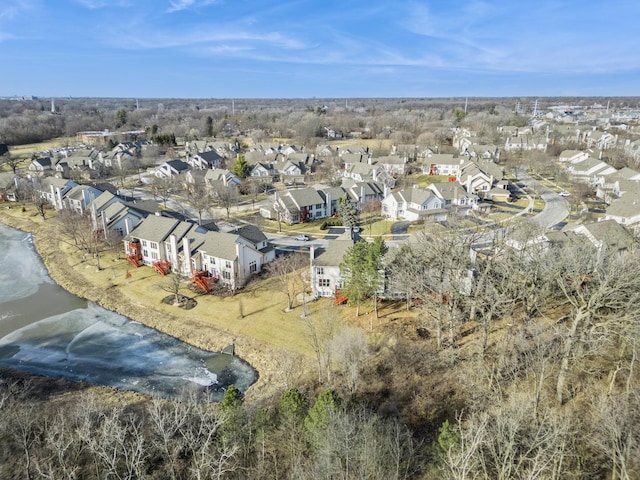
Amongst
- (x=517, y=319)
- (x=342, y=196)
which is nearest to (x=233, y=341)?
(x=517, y=319)

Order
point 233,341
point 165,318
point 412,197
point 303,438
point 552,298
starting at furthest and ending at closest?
point 412,197, point 165,318, point 233,341, point 552,298, point 303,438

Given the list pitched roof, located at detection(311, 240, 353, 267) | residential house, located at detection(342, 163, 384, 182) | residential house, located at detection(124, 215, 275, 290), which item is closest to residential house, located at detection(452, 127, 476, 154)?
residential house, located at detection(342, 163, 384, 182)

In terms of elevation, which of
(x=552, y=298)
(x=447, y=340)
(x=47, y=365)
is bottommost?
(x=47, y=365)

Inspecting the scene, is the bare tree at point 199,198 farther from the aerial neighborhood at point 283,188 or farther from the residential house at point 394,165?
the residential house at point 394,165

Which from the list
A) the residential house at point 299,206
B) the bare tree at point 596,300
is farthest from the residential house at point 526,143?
the bare tree at point 596,300

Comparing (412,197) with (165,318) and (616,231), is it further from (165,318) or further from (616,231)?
(165,318)

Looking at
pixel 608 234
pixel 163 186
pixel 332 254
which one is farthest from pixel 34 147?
pixel 608 234

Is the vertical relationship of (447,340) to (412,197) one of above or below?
below
